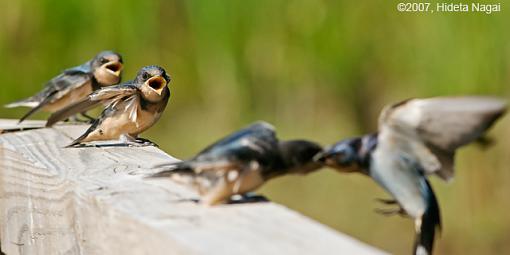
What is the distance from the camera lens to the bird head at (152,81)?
247cm

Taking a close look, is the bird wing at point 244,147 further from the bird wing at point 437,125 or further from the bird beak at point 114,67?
the bird beak at point 114,67

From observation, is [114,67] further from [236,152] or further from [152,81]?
[236,152]

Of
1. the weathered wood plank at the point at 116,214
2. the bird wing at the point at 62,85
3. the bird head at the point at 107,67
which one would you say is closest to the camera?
the weathered wood plank at the point at 116,214

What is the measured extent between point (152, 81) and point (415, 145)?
97 cm

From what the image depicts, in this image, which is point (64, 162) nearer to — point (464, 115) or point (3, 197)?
point (3, 197)

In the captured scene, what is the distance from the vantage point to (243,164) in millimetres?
1607

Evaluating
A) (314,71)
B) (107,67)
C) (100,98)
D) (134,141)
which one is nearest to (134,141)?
(134,141)

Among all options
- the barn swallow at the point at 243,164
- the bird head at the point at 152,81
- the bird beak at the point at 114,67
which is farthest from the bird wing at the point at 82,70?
the barn swallow at the point at 243,164

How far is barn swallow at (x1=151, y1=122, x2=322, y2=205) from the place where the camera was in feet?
5.28

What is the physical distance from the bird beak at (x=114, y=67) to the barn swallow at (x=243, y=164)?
152cm

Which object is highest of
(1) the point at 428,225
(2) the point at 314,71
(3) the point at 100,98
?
(3) the point at 100,98

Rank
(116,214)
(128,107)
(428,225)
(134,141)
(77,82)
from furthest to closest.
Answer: (77,82) → (128,107) → (134,141) → (428,225) → (116,214)

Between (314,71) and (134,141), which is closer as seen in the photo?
(134,141)

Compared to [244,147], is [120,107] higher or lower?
lower
